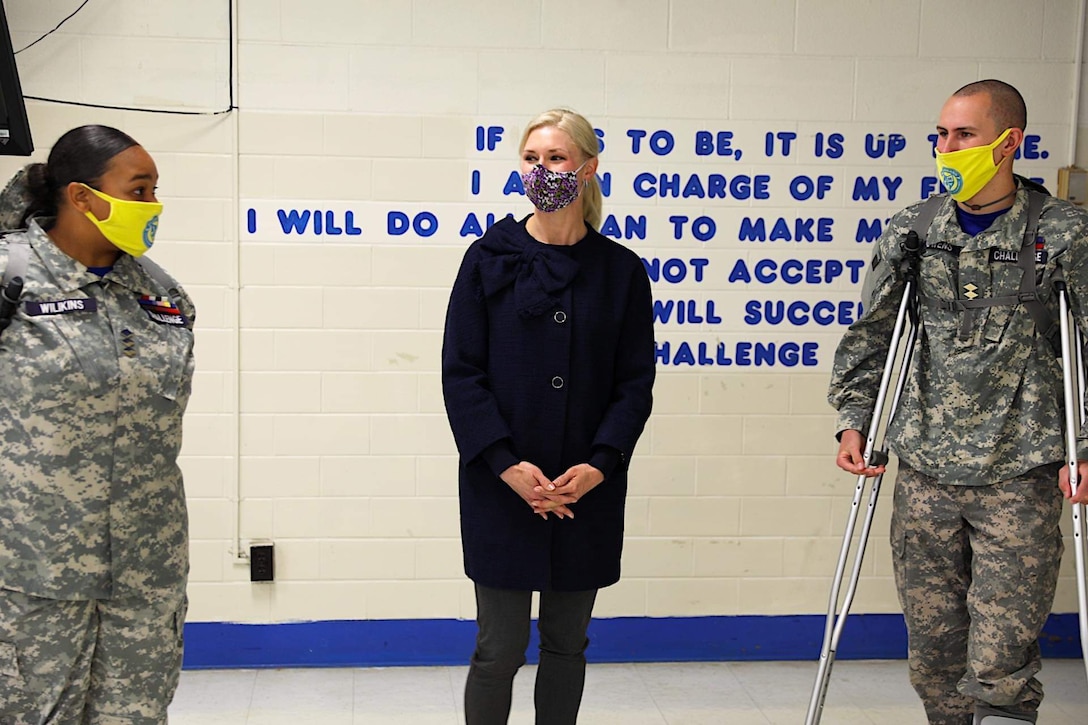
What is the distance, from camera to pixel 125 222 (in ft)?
7.49

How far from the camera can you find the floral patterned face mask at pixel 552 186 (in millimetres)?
2695

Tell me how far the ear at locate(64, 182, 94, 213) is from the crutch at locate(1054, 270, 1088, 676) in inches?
86.4

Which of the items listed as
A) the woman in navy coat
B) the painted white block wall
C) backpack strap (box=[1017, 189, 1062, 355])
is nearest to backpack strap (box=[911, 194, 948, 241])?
backpack strap (box=[1017, 189, 1062, 355])

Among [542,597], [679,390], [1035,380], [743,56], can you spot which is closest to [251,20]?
[743,56]

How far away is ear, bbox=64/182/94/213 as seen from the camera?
2.28 m

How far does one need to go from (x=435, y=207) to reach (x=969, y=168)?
187cm

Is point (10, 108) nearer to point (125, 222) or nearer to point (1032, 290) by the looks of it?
point (125, 222)

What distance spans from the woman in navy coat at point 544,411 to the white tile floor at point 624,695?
0.95m

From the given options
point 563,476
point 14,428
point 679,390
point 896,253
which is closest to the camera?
point 14,428

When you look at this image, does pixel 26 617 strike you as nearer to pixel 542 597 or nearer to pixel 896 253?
pixel 542 597

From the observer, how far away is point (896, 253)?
2846 mm

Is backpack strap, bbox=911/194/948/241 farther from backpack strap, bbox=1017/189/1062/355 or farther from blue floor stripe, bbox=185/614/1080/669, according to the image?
blue floor stripe, bbox=185/614/1080/669

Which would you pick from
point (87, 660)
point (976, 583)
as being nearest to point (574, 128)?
point (976, 583)

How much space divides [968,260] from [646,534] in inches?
69.1
